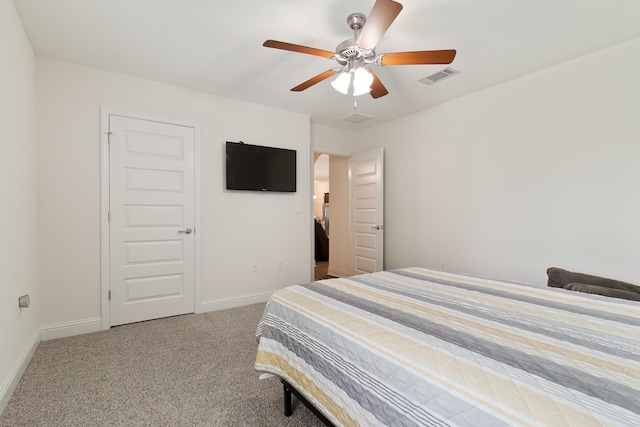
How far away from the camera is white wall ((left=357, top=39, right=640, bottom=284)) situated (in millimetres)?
2404

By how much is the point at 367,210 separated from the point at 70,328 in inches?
148

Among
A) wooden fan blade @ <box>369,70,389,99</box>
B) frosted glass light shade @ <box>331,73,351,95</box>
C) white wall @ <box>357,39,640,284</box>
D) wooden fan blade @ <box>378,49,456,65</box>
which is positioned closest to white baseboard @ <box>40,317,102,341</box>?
frosted glass light shade @ <box>331,73,351,95</box>

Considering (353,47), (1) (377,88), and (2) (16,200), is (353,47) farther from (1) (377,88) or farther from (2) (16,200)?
(2) (16,200)

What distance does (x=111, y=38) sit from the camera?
2.37 m

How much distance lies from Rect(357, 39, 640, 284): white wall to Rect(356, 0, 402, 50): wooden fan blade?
2.08 metres

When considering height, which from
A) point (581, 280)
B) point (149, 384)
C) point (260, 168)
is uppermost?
point (260, 168)

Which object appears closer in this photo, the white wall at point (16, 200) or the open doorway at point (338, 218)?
the white wall at point (16, 200)

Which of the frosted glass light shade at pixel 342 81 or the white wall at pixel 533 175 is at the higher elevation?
the frosted glass light shade at pixel 342 81

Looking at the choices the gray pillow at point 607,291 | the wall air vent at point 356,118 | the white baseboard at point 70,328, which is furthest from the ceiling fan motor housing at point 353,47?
the white baseboard at point 70,328

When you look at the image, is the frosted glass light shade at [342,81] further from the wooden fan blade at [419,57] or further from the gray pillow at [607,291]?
the gray pillow at [607,291]

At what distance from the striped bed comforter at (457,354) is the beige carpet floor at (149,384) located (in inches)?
18.3

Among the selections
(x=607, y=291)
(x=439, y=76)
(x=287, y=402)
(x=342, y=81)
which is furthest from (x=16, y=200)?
(x=607, y=291)

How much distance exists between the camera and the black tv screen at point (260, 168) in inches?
140

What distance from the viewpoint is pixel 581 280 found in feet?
7.65
